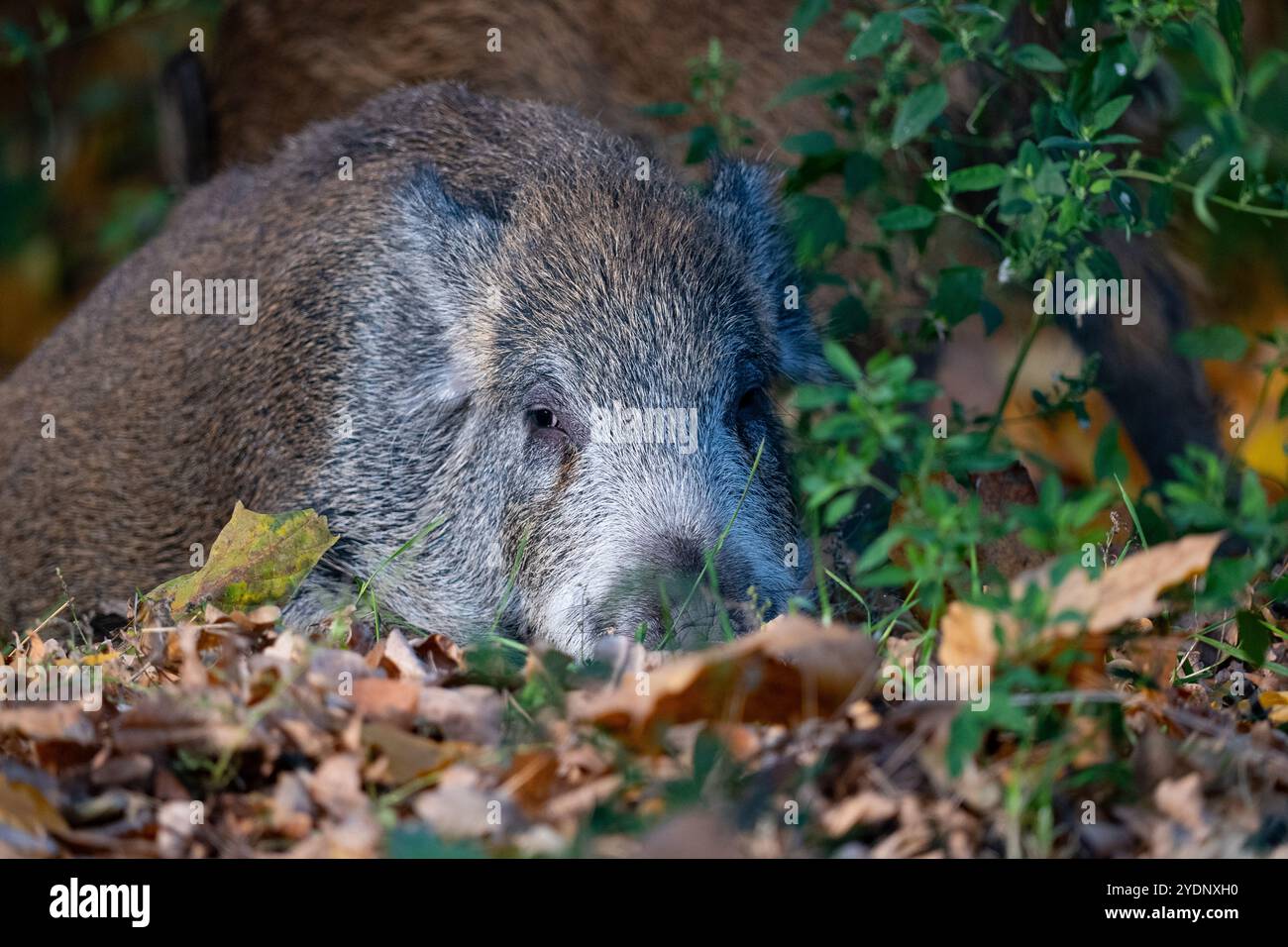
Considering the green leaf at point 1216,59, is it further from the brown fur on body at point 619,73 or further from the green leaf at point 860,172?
the brown fur on body at point 619,73

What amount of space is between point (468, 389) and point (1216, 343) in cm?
193

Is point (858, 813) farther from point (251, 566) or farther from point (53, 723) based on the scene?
point (251, 566)

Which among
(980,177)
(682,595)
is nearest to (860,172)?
(980,177)

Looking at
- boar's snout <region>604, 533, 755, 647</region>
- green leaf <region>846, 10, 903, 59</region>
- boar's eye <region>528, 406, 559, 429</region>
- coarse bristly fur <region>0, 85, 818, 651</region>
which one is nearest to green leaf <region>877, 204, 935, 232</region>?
green leaf <region>846, 10, 903, 59</region>

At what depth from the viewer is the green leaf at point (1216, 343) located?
3.50m

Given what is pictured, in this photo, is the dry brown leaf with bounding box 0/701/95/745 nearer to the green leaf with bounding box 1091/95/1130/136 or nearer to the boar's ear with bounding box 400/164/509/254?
the boar's ear with bounding box 400/164/509/254

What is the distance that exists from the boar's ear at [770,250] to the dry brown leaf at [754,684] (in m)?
2.01

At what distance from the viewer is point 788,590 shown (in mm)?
3971

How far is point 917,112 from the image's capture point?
3822mm

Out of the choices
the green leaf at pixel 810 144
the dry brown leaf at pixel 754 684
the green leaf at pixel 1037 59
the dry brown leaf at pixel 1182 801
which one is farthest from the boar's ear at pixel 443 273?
the dry brown leaf at pixel 1182 801

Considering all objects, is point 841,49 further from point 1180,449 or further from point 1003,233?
point 1180,449

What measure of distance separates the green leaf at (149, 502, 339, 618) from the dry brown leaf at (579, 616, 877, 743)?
133cm

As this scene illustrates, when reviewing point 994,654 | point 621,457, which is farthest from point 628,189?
point 994,654

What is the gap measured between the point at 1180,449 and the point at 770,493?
2180 mm
